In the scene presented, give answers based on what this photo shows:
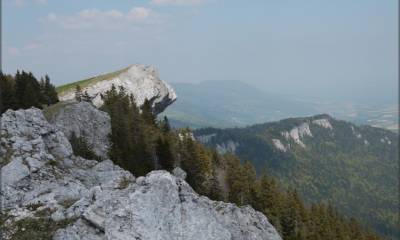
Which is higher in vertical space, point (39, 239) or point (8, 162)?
point (8, 162)

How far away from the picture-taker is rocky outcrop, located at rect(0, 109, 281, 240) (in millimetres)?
31062

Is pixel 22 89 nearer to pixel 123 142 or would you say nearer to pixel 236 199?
pixel 123 142

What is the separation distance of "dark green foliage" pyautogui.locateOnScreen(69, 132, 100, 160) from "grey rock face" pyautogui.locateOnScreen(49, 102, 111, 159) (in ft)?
4.25

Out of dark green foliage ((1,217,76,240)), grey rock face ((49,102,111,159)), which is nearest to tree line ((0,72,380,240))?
grey rock face ((49,102,111,159))

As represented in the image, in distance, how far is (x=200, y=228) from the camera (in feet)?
112

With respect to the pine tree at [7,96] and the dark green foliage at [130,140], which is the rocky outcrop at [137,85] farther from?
the pine tree at [7,96]

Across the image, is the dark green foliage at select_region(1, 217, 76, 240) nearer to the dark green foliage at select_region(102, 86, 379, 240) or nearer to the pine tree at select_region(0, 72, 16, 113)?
the dark green foliage at select_region(102, 86, 379, 240)

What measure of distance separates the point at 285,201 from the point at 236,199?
11.6 m

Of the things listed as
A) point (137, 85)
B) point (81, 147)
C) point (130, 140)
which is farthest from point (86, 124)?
point (137, 85)

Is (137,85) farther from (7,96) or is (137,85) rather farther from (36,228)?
(36,228)

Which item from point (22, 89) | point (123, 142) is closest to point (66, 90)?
point (22, 89)

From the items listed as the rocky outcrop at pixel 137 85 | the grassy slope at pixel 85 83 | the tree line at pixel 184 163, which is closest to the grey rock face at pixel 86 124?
the tree line at pixel 184 163

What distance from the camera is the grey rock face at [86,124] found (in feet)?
203

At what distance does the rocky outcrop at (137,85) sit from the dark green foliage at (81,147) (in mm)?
45683
